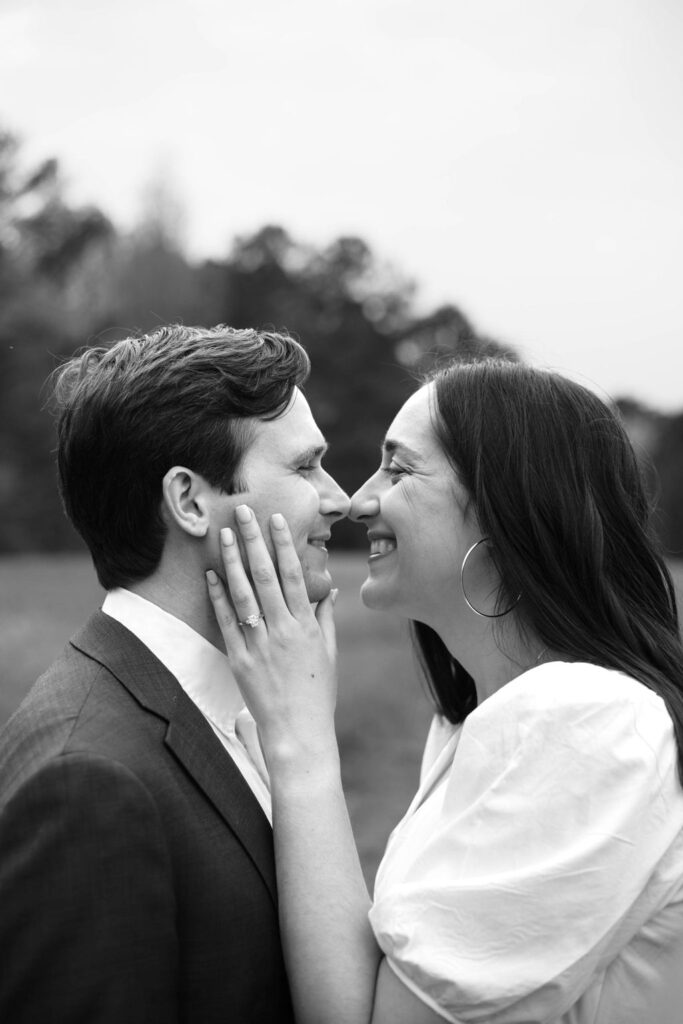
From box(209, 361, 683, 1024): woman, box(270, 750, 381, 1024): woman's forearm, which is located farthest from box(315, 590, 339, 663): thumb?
box(270, 750, 381, 1024): woman's forearm

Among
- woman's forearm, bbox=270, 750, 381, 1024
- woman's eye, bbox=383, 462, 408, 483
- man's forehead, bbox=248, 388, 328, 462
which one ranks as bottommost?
woman's forearm, bbox=270, 750, 381, 1024

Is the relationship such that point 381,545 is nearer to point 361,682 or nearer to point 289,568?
point 289,568

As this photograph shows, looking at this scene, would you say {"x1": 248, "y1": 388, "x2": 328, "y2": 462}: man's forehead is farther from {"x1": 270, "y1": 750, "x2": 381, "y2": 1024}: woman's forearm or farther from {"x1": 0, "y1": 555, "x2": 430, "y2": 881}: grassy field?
{"x1": 0, "y1": 555, "x2": 430, "y2": 881}: grassy field

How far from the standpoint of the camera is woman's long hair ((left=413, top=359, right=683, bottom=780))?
3.28 m

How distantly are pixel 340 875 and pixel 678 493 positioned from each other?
21.8 metres

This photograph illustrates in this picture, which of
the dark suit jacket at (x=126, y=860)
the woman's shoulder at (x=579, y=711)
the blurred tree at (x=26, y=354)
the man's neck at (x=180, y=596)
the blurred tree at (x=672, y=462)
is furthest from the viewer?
the blurred tree at (x=26, y=354)

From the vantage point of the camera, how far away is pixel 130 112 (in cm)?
4128

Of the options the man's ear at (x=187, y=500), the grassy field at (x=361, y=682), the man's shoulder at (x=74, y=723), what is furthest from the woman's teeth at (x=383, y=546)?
the grassy field at (x=361, y=682)

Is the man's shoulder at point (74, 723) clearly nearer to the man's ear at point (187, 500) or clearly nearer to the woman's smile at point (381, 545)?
the man's ear at point (187, 500)

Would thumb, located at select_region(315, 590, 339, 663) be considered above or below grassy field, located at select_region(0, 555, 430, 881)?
above

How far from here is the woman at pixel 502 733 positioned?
8.85 ft

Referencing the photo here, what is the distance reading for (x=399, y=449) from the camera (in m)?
3.69

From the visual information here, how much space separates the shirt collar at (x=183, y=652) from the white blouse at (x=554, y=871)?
75 centimetres

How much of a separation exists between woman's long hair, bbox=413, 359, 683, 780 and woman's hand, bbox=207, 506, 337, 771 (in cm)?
61
